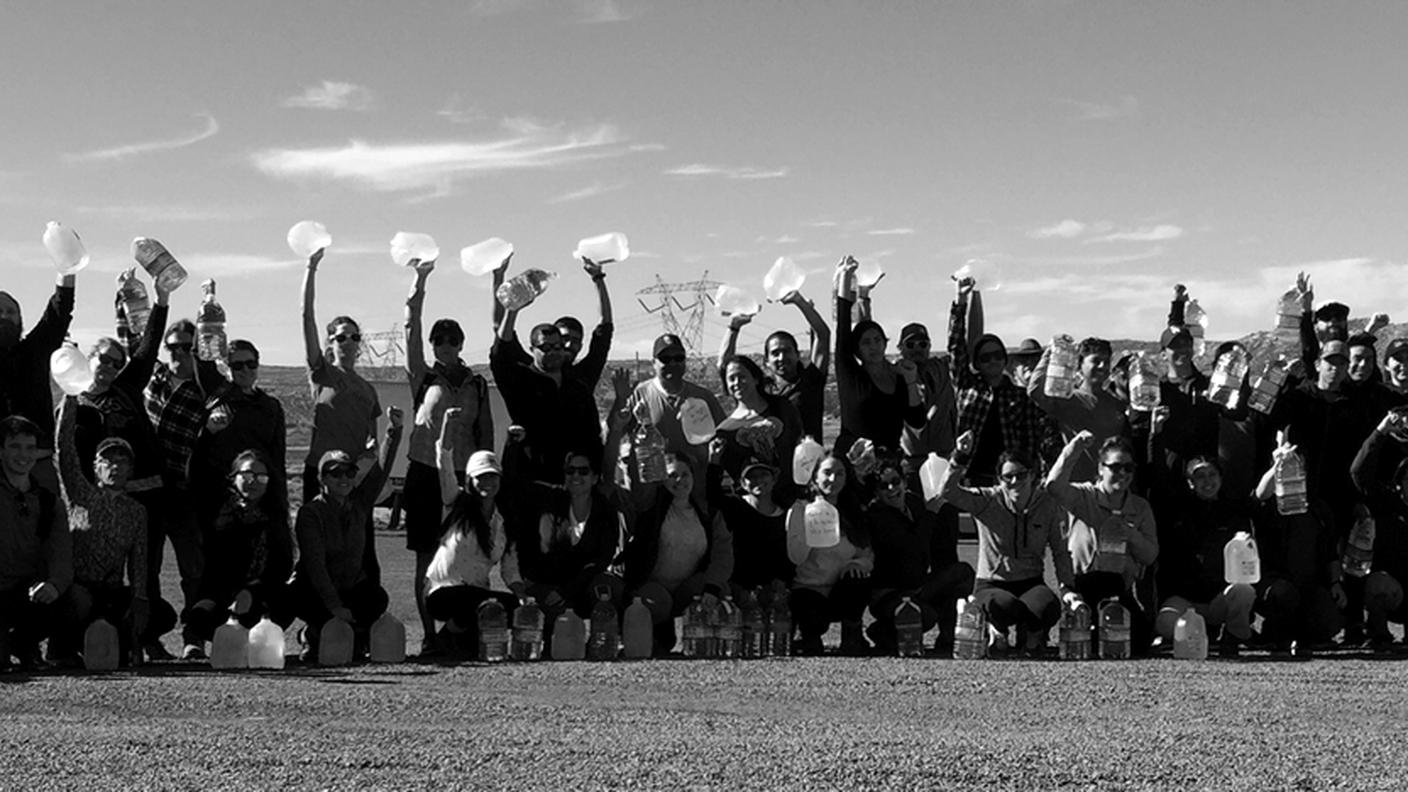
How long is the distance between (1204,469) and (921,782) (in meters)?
5.61

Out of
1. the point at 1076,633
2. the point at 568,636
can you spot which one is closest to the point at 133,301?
the point at 568,636

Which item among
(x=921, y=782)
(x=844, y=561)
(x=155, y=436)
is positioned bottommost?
(x=921, y=782)

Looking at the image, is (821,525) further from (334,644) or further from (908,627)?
(334,644)

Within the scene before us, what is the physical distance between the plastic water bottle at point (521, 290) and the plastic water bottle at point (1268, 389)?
Result: 4783 mm

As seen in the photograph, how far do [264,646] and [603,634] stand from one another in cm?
200

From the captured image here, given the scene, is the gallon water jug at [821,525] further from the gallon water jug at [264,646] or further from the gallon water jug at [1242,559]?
the gallon water jug at [264,646]

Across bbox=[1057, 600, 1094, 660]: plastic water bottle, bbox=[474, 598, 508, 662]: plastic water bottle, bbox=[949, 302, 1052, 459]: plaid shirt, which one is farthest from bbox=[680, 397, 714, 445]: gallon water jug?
bbox=[1057, 600, 1094, 660]: plastic water bottle

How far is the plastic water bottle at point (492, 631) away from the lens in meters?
11.5

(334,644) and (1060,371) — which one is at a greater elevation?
(1060,371)

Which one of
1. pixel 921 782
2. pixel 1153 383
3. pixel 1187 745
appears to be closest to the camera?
pixel 921 782

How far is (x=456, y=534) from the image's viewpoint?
11.9 m

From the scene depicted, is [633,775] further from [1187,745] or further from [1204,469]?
[1204,469]

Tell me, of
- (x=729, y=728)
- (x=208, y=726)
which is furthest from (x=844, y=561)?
(x=208, y=726)

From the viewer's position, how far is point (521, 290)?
494 inches
